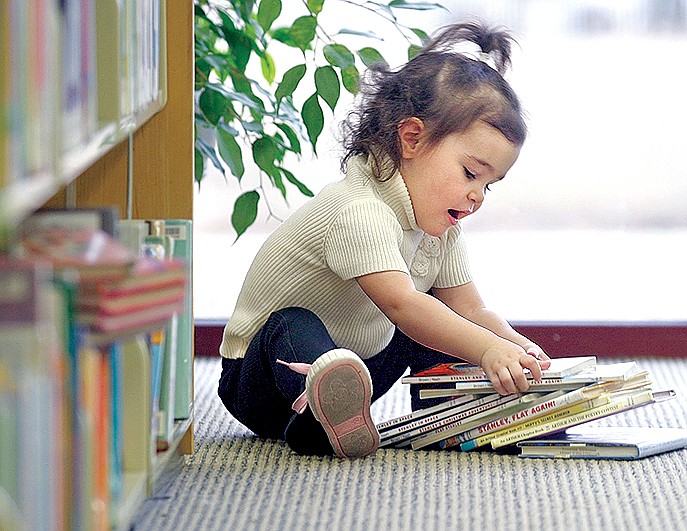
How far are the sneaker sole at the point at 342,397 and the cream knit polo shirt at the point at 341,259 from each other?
6.6 inches

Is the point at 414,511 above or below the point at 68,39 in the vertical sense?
below

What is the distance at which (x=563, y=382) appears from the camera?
126 cm

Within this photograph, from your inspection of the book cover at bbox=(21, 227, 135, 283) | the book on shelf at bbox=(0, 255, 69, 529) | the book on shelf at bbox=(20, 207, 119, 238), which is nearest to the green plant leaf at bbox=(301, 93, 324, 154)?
the book on shelf at bbox=(20, 207, 119, 238)

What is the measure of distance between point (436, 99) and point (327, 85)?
0.51 feet

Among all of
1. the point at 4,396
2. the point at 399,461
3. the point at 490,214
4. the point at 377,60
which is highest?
the point at 377,60

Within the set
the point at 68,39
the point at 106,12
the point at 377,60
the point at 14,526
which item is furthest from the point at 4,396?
the point at 377,60

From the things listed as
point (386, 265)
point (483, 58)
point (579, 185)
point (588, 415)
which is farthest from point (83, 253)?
point (579, 185)

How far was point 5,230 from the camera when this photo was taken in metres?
0.56

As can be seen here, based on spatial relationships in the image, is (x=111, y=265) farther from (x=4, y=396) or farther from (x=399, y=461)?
(x=399, y=461)

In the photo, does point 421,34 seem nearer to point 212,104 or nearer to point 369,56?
point 369,56

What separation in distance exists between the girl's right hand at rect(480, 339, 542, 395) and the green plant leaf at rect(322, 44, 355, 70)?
1.59 feet

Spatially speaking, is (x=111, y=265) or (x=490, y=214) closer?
(x=111, y=265)

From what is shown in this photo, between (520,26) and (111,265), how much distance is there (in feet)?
5.22

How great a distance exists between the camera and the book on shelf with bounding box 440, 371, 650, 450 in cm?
125
